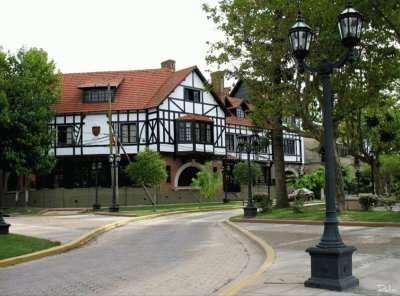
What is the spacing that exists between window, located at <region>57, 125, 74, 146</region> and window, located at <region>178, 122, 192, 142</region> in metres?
9.20

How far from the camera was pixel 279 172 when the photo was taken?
28.8 meters

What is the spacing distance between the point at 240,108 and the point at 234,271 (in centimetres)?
4379

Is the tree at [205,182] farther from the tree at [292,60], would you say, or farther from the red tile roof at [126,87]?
the tree at [292,60]

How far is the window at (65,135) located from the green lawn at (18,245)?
2791 cm

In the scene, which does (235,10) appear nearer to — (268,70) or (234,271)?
(268,70)

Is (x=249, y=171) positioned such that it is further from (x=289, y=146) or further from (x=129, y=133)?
(x=289, y=146)

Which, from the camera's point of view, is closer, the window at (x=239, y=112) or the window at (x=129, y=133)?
the window at (x=129, y=133)

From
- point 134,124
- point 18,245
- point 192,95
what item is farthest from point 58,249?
point 192,95

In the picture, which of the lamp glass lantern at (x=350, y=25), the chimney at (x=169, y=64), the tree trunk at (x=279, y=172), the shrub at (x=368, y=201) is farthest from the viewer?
the chimney at (x=169, y=64)

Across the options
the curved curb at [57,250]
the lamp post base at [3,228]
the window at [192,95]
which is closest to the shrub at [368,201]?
the curved curb at [57,250]

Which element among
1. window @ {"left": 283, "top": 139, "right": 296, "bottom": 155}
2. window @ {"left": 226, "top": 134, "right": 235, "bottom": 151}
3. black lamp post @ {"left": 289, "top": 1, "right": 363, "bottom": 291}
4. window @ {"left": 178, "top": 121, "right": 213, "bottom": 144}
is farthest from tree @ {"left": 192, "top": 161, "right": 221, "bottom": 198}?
black lamp post @ {"left": 289, "top": 1, "right": 363, "bottom": 291}

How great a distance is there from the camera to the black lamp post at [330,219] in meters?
7.60

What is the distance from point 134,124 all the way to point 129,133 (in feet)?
2.89

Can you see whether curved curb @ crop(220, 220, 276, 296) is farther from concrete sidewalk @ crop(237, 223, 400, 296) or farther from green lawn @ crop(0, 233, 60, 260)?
green lawn @ crop(0, 233, 60, 260)
